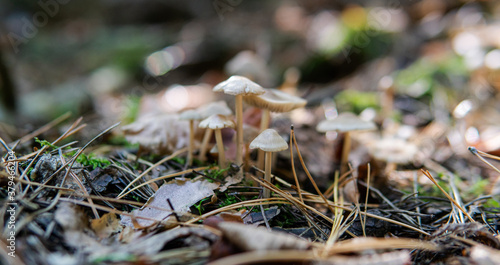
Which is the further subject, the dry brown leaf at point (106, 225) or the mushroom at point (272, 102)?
the mushroom at point (272, 102)

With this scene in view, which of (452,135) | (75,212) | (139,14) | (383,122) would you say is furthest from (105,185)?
(139,14)

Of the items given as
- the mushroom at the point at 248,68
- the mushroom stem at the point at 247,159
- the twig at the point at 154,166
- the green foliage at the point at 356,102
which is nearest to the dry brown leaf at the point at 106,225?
the twig at the point at 154,166

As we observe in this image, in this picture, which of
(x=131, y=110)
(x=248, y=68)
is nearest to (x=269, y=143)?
(x=248, y=68)

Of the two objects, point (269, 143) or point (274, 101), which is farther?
point (274, 101)

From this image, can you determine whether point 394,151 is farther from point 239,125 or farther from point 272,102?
point 239,125

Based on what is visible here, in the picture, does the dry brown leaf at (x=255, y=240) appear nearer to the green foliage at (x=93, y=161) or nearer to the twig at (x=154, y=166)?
the twig at (x=154, y=166)
